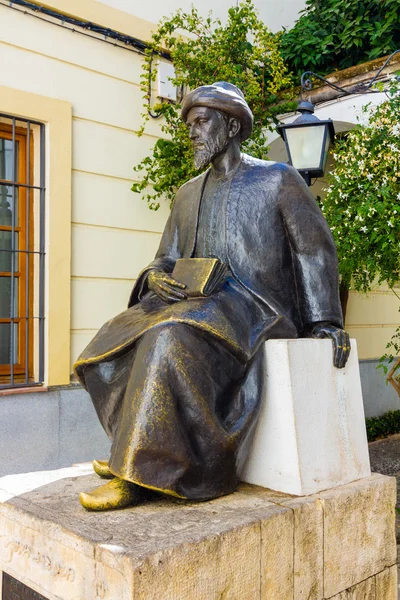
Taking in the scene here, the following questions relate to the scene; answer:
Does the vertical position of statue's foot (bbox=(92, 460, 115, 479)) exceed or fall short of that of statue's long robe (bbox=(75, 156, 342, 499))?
it falls short

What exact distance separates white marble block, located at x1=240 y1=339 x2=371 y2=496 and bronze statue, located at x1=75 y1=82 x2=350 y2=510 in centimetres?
8

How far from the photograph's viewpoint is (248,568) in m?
2.08

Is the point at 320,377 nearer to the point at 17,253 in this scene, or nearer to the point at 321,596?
the point at 321,596

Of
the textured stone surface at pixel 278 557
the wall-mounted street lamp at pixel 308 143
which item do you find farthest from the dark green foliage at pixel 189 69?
the textured stone surface at pixel 278 557

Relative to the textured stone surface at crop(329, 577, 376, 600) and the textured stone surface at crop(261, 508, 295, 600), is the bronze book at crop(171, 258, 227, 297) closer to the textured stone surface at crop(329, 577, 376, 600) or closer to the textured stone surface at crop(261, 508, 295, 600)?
the textured stone surface at crop(261, 508, 295, 600)

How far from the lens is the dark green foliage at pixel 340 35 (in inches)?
275

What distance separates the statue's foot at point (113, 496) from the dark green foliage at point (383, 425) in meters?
6.21

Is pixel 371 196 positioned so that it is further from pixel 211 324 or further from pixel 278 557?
pixel 278 557

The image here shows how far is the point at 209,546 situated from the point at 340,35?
22.0 ft

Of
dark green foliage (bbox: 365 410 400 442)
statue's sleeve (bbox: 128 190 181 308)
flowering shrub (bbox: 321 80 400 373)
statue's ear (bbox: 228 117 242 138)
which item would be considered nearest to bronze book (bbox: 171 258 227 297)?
statue's sleeve (bbox: 128 190 181 308)

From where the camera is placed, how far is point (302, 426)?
2.45 meters

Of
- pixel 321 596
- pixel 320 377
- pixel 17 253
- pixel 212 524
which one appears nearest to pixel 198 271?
pixel 320 377

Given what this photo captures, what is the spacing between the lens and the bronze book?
245 cm

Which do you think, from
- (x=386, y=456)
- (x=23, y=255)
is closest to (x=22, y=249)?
(x=23, y=255)
